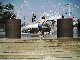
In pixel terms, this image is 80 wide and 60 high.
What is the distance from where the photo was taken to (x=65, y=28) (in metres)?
3.67

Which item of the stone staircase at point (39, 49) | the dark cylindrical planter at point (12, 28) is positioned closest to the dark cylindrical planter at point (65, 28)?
the stone staircase at point (39, 49)

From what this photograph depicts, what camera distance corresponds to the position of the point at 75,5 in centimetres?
412

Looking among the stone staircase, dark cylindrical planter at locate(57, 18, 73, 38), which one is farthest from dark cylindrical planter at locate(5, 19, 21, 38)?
dark cylindrical planter at locate(57, 18, 73, 38)

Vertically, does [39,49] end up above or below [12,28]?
below

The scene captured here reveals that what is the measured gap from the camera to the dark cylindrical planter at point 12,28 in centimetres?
370

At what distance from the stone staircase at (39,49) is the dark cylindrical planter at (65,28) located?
0.28 metres

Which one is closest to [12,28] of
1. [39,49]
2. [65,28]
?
Answer: [39,49]

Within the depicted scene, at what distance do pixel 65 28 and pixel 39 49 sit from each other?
0.83 m

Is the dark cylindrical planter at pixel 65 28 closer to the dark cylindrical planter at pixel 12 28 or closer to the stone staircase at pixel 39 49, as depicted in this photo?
the stone staircase at pixel 39 49

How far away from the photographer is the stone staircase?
2.81 m

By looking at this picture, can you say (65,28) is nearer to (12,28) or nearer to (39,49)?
(39,49)

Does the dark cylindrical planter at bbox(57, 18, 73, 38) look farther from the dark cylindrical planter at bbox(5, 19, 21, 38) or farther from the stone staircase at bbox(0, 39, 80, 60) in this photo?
the dark cylindrical planter at bbox(5, 19, 21, 38)

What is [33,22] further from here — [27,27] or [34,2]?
[34,2]

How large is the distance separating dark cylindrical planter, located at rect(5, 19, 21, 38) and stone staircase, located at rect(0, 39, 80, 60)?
21 cm
